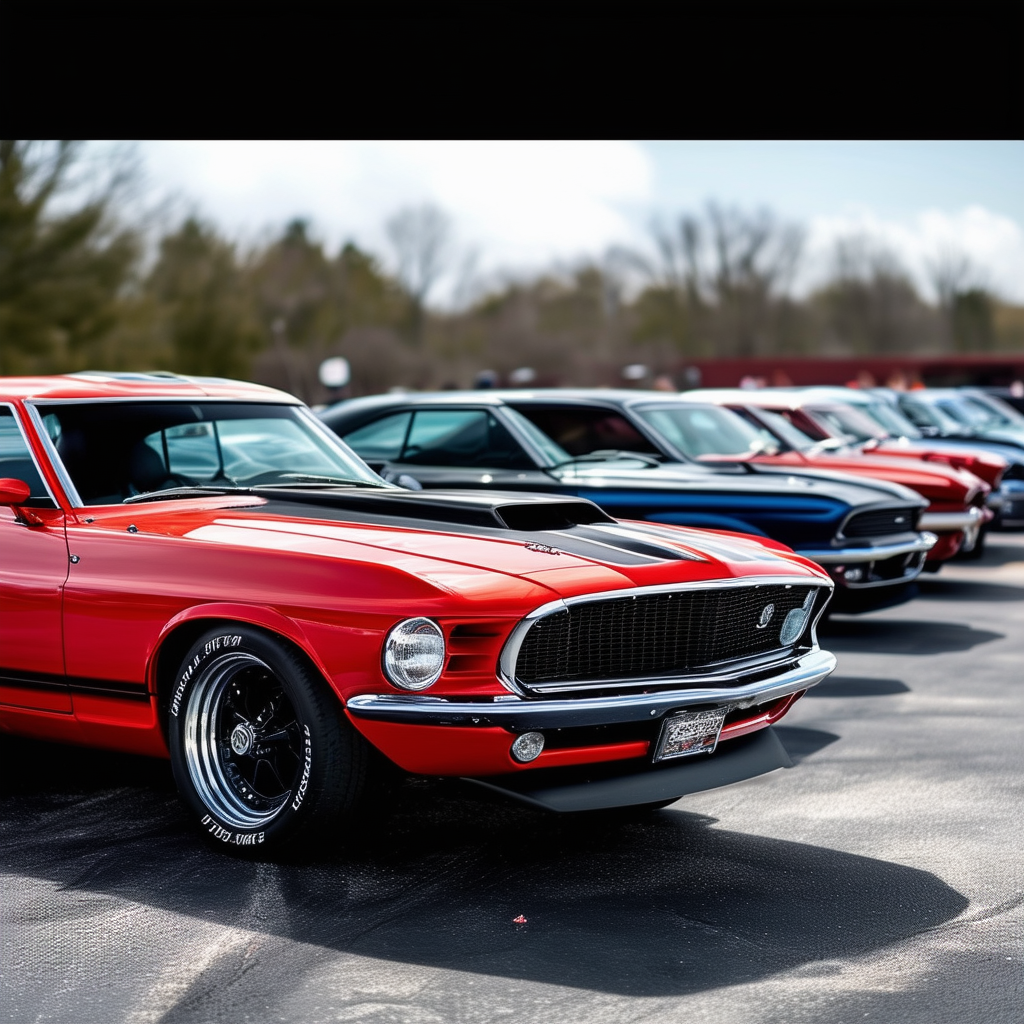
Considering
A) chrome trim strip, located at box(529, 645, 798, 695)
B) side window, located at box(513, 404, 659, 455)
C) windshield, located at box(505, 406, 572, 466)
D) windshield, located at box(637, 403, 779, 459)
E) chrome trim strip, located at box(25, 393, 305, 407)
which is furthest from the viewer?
windshield, located at box(637, 403, 779, 459)

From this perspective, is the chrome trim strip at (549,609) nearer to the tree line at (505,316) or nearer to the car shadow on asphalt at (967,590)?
the car shadow on asphalt at (967,590)

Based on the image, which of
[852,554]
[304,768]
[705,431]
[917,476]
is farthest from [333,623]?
[917,476]

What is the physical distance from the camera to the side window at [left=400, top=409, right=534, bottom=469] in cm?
934

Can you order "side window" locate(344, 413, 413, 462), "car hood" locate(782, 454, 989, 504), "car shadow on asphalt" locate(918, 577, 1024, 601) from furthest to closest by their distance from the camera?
"car shadow on asphalt" locate(918, 577, 1024, 601)
"car hood" locate(782, 454, 989, 504)
"side window" locate(344, 413, 413, 462)

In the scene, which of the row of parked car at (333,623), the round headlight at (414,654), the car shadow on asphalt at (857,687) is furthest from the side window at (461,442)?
the round headlight at (414,654)

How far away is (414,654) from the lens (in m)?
4.02

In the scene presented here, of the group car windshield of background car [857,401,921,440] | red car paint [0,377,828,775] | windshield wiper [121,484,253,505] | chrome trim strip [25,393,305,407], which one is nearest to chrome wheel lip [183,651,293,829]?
red car paint [0,377,828,775]

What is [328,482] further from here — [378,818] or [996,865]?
[996,865]

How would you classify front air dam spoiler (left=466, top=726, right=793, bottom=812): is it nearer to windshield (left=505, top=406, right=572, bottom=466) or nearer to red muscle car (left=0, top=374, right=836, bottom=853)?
red muscle car (left=0, top=374, right=836, bottom=853)

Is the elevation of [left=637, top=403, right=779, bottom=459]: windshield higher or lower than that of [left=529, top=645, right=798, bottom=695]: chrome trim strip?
higher

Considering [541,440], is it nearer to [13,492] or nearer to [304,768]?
[13,492]

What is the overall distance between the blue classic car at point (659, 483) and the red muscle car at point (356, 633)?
3.69 metres
